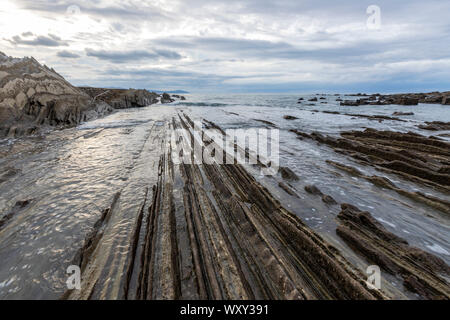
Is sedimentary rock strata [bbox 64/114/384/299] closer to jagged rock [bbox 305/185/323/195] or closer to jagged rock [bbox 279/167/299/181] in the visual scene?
jagged rock [bbox 305/185/323/195]

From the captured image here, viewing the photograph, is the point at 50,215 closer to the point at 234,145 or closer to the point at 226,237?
the point at 226,237

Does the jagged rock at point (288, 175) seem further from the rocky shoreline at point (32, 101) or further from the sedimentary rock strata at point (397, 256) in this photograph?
the rocky shoreline at point (32, 101)

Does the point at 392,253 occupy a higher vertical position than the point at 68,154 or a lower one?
lower

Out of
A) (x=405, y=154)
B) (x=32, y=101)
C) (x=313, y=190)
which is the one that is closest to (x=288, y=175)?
(x=313, y=190)

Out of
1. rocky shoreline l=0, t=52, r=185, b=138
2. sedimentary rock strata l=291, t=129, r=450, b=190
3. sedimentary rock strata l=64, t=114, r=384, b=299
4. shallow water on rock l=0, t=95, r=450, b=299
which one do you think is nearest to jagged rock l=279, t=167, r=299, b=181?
shallow water on rock l=0, t=95, r=450, b=299

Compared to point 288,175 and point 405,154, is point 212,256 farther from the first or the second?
point 405,154

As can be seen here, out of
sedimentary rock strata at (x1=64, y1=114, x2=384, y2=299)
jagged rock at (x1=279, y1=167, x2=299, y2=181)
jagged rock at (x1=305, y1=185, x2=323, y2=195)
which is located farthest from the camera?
jagged rock at (x1=279, y1=167, x2=299, y2=181)

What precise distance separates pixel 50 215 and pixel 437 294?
816 centimetres

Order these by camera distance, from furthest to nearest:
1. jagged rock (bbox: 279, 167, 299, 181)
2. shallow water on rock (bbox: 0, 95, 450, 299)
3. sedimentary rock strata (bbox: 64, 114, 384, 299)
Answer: jagged rock (bbox: 279, 167, 299, 181)
shallow water on rock (bbox: 0, 95, 450, 299)
sedimentary rock strata (bbox: 64, 114, 384, 299)

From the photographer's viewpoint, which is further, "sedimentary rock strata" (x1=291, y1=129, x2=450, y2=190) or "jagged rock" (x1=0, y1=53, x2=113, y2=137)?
"jagged rock" (x1=0, y1=53, x2=113, y2=137)

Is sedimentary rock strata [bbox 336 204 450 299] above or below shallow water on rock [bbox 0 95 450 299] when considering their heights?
below

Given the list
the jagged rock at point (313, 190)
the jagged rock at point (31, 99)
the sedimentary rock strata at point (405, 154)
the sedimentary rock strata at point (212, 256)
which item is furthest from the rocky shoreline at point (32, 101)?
the sedimentary rock strata at point (405, 154)
